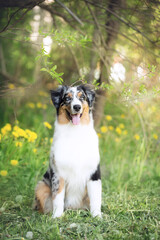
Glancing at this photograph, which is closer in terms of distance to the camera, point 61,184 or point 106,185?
point 61,184

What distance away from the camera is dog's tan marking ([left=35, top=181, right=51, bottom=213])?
3.56 meters

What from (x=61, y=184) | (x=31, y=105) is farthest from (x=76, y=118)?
(x=31, y=105)

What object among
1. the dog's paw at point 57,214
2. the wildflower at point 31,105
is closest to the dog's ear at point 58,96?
the dog's paw at point 57,214

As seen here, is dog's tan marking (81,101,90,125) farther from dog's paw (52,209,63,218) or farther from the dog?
dog's paw (52,209,63,218)

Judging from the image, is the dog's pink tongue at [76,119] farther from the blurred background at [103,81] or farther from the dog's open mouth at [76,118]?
the blurred background at [103,81]

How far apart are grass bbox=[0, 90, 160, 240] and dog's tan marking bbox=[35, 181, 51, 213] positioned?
0.41 ft

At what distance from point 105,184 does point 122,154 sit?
1049 millimetres

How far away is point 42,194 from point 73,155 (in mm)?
721

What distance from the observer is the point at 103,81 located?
4727 mm

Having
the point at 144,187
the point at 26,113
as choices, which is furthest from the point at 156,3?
the point at 26,113

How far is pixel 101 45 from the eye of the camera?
16.0 ft

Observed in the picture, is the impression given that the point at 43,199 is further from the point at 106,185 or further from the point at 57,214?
the point at 106,185

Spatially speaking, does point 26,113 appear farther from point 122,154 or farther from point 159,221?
point 159,221

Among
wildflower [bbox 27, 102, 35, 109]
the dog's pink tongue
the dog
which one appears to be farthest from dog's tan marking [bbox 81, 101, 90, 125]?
wildflower [bbox 27, 102, 35, 109]
